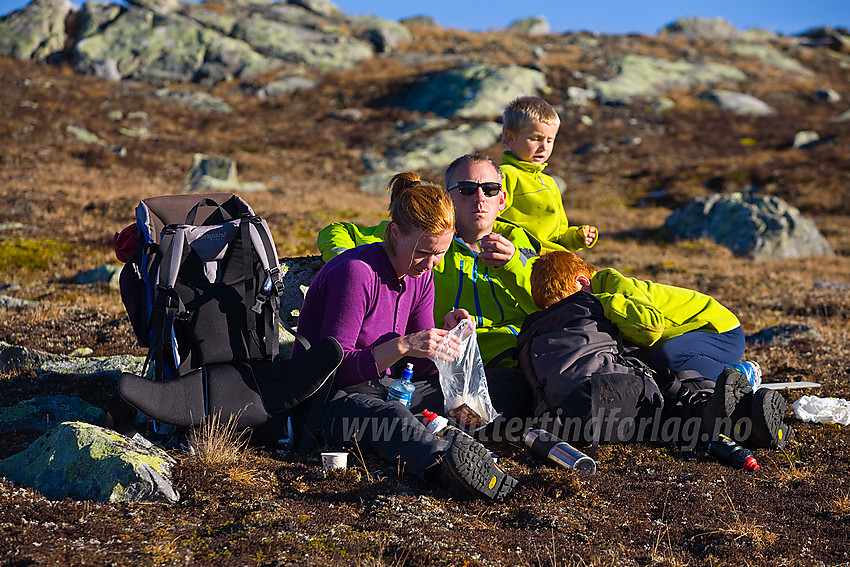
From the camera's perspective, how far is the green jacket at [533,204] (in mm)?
6648

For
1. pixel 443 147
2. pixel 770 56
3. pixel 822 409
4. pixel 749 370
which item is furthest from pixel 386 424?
pixel 770 56

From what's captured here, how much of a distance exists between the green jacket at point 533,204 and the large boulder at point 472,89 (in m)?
33.1

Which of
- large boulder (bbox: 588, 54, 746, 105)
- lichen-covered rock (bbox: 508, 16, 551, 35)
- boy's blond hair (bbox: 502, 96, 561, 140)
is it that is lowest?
boy's blond hair (bbox: 502, 96, 561, 140)

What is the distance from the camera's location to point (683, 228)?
2153 centimetres

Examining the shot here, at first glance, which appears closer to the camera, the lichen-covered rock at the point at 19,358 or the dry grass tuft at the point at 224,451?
the dry grass tuft at the point at 224,451

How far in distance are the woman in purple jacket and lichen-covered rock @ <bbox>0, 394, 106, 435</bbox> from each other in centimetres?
186

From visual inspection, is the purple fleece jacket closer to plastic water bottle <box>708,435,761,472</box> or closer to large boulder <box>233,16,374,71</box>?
plastic water bottle <box>708,435,761,472</box>

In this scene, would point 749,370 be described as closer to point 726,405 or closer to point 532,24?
point 726,405

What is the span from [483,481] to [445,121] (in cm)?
3538

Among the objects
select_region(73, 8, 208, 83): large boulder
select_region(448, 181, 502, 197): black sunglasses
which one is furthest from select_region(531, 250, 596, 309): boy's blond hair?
select_region(73, 8, 208, 83): large boulder

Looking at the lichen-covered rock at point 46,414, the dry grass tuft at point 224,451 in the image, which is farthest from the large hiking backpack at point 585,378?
the lichen-covered rock at point 46,414

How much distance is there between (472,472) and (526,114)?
3744 mm

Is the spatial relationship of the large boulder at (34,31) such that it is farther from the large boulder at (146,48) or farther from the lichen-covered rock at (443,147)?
the lichen-covered rock at (443,147)

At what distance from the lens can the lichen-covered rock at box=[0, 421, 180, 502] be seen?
380cm
